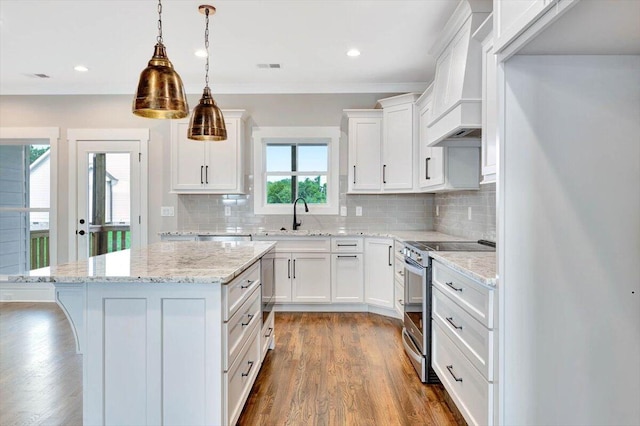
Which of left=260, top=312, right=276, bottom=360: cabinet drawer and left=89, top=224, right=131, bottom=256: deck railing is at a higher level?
left=89, top=224, right=131, bottom=256: deck railing

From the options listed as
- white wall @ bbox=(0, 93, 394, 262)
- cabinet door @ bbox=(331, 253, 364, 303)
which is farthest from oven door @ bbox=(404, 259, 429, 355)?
white wall @ bbox=(0, 93, 394, 262)

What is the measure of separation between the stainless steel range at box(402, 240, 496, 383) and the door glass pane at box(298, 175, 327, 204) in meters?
1.96

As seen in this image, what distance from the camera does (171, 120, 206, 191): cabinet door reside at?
4.44 m

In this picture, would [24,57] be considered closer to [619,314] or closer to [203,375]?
[203,375]

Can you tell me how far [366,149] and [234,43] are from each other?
1804 mm

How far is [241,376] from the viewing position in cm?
202

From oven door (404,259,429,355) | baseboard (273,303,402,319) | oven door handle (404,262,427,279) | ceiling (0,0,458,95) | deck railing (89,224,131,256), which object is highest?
ceiling (0,0,458,95)

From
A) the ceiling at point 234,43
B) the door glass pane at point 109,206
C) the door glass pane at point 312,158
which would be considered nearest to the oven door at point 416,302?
the ceiling at point 234,43

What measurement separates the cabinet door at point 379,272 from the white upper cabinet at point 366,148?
27.2 inches

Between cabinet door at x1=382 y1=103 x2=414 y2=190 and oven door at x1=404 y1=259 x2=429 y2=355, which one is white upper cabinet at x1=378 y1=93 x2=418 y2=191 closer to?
cabinet door at x1=382 y1=103 x2=414 y2=190

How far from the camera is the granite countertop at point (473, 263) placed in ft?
5.46

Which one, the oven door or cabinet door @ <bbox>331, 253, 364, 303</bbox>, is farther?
cabinet door @ <bbox>331, 253, 364, 303</bbox>

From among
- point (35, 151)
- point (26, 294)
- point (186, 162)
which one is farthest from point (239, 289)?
point (35, 151)

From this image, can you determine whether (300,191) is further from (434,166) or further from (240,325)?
(240,325)
